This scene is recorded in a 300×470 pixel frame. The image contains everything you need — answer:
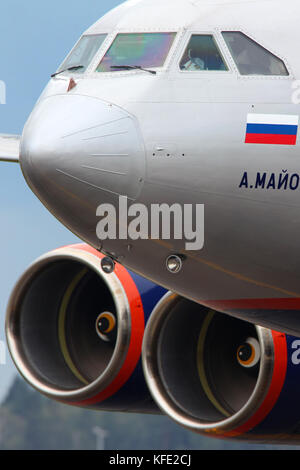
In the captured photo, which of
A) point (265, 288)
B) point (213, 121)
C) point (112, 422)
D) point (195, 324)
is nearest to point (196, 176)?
point (213, 121)

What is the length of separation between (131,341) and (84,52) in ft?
12.5

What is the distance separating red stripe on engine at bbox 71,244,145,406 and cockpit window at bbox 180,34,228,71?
3775 mm

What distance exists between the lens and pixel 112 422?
4612cm

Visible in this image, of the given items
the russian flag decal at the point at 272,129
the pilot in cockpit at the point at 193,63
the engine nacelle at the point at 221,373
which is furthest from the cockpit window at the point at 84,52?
the engine nacelle at the point at 221,373

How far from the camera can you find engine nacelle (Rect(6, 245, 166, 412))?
45.5 ft

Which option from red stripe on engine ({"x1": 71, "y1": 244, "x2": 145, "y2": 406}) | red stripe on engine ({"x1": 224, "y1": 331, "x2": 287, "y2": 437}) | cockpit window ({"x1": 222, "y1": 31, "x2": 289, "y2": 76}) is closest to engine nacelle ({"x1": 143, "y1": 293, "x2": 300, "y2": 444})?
red stripe on engine ({"x1": 224, "y1": 331, "x2": 287, "y2": 437})

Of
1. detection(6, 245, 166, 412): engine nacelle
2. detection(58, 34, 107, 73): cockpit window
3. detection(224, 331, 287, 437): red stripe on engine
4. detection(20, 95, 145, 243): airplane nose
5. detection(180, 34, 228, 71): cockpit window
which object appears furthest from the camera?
detection(6, 245, 166, 412): engine nacelle

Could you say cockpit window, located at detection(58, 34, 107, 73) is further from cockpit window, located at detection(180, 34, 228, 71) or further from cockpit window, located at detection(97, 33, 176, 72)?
cockpit window, located at detection(180, 34, 228, 71)

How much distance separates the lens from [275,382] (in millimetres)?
12812

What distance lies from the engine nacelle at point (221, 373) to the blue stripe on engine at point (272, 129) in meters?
2.93

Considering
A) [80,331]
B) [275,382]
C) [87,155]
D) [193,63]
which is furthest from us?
[80,331]

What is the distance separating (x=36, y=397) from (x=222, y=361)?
112 feet

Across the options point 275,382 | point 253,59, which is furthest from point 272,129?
point 275,382

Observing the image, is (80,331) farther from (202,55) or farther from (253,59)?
(253,59)
